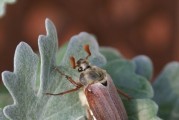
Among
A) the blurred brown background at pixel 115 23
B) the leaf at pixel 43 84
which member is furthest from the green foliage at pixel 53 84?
the blurred brown background at pixel 115 23

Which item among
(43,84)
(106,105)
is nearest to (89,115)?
(106,105)

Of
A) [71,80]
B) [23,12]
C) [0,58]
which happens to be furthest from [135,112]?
[23,12]

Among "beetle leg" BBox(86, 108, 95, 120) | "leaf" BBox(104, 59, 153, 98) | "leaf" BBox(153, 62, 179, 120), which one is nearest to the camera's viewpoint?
"beetle leg" BBox(86, 108, 95, 120)

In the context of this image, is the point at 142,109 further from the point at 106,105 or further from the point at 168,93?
the point at 168,93

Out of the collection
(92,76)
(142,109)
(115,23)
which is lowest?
(115,23)

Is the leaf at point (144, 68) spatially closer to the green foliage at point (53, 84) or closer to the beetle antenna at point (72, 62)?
the green foliage at point (53, 84)

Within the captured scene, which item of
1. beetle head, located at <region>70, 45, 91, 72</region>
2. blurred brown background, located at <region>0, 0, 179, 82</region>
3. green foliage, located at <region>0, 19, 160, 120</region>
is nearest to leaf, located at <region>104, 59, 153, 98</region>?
green foliage, located at <region>0, 19, 160, 120</region>

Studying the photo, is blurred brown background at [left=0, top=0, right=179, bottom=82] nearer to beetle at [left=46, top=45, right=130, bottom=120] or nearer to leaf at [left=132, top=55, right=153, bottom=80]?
leaf at [left=132, top=55, right=153, bottom=80]
